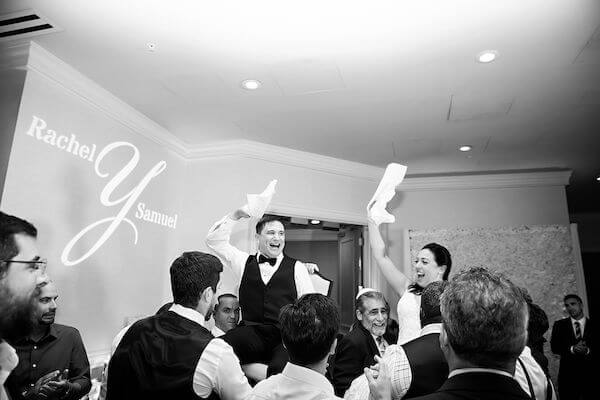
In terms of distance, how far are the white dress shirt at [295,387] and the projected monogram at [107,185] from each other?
7.98 ft

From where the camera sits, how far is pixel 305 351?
146 cm

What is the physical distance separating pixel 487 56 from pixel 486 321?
247 cm

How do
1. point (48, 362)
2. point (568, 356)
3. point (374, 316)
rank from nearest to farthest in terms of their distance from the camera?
point (48, 362) → point (374, 316) → point (568, 356)

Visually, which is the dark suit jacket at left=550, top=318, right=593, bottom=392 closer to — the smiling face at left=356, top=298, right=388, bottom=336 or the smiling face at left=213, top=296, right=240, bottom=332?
the smiling face at left=356, top=298, right=388, bottom=336

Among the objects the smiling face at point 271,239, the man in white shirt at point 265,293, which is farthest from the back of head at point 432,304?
the smiling face at point 271,239

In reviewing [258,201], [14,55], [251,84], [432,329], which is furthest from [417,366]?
[14,55]

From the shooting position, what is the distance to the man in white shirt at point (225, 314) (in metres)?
4.03

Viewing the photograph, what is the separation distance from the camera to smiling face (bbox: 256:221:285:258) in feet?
10.2

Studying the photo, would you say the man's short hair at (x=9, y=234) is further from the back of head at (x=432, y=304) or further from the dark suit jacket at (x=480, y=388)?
the back of head at (x=432, y=304)

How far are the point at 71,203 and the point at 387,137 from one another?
295 cm

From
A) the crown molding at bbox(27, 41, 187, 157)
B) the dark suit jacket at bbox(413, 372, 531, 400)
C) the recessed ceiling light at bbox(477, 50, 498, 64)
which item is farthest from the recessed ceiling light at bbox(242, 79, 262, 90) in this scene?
the dark suit jacket at bbox(413, 372, 531, 400)

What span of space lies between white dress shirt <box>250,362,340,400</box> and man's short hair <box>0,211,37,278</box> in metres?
0.84

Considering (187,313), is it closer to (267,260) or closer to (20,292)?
(20,292)

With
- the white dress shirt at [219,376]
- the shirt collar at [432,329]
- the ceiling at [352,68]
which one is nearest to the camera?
the white dress shirt at [219,376]
